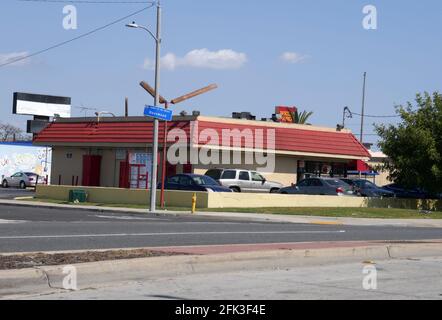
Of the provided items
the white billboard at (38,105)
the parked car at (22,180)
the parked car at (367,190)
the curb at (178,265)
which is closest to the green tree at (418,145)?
the parked car at (367,190)

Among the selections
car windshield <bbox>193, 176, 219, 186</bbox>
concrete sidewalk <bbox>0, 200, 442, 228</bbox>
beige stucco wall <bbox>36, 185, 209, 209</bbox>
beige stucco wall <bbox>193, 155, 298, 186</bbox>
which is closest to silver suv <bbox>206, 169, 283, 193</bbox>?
car windshield <bbox>193, 176, 219, 186</bbox>

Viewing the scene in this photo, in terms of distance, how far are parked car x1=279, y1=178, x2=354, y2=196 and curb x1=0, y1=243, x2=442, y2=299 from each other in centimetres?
2334

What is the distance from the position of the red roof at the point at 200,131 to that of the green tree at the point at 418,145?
18.8ft

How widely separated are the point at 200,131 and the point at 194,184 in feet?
19.5

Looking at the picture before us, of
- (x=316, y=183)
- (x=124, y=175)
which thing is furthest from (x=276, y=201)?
(x=124, y=175)

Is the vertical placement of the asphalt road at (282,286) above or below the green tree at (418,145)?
below

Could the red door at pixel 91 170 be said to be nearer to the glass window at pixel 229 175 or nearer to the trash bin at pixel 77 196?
the trash bin at pixel 77 196

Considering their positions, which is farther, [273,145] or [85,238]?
[273,145]

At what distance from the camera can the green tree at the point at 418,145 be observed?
130ft

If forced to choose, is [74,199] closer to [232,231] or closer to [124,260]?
[232,231]

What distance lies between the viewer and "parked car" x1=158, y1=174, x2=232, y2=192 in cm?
3578
